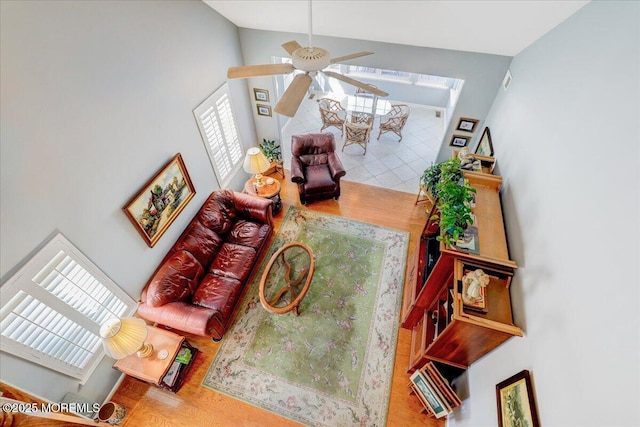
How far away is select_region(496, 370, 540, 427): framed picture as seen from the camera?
177cm

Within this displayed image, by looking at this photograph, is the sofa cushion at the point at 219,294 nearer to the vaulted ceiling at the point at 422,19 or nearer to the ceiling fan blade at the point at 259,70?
the ceiling fan blade at the point at 259,70

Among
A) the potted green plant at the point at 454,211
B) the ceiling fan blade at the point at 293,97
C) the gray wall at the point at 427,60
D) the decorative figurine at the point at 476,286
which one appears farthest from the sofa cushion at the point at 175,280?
the gray wall at the point at 427,60

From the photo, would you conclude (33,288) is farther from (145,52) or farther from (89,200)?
(145,52)

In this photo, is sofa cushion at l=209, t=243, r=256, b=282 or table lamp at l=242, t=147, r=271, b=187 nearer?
sofa cushion at l=209, t=243, r=256, b=282

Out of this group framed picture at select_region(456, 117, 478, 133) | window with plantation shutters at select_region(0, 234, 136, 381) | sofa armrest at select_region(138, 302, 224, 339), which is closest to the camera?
window with plantation shutters at select_region(0, 234, 136, 381)

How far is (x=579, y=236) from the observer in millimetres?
1742

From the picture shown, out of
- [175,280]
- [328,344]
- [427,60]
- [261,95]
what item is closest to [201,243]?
[175,280]

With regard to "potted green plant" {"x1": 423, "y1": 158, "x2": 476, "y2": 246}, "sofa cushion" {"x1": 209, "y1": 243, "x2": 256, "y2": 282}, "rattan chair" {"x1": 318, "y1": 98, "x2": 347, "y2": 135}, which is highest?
"rattan chair" {"x1": 318, "y1": 98, "x2": 347, "y2": 135}

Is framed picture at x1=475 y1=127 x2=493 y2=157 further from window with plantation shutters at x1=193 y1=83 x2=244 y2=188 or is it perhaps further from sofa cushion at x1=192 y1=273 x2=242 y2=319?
window with plantation shutters at x1=193 y1=83 x2=244 y2=188

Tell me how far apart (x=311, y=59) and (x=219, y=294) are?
115 inches

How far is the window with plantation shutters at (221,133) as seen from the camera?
13.6ft

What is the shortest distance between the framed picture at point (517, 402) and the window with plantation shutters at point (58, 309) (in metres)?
3.64

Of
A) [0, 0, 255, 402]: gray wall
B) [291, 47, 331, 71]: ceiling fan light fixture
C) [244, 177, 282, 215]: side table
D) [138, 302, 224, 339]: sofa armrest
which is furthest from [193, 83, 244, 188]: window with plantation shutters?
[291, 47, 331, 71]: ceiling fan light fixture

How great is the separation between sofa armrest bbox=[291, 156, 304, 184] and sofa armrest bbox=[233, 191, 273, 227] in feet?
2.51
